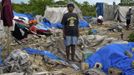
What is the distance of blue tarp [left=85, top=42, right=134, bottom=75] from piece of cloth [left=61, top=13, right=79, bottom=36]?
1125mm

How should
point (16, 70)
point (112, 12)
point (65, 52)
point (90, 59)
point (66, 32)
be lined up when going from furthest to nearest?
point (112, 12)
point (65, 52)
point (66, 32)
point (90, 59)
point (16, 70)

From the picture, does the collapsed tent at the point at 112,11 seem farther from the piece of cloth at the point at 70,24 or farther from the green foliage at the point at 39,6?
the piece of cloth at the point at 70,24

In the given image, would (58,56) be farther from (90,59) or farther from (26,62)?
(26,62)

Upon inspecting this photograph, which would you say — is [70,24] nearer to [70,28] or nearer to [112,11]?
[70,28]

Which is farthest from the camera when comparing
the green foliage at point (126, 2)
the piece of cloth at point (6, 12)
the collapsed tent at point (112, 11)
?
the green foliage at point (126, 2)

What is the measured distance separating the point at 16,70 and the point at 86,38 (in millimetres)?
5633

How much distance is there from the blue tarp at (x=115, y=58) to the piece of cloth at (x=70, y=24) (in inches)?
44.3

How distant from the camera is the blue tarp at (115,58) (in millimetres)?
8394

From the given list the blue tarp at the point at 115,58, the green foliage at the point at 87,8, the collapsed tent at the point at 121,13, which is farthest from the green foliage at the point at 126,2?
the blue tarp at the point at 115,58

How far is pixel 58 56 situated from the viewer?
1055cm

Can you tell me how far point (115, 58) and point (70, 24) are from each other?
6.13ft

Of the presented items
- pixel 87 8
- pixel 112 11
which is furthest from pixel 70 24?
pixel 87 8

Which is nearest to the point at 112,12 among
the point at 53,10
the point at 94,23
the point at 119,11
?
the point at 119,11

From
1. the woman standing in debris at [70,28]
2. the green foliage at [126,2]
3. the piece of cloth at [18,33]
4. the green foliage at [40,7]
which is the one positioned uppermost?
the woman standing in debris at [70,28]
